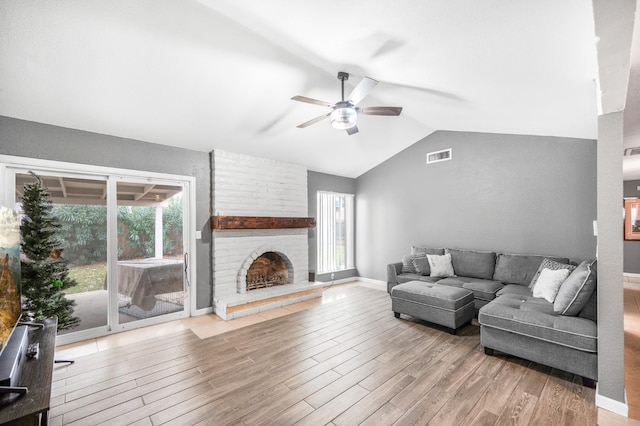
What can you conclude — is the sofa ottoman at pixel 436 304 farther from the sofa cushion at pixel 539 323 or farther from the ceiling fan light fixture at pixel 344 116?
the ceiling fan light fixture at pixel 344 116

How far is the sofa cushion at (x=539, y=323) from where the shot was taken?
2346 millimetres

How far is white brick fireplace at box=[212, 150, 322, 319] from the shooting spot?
432cm

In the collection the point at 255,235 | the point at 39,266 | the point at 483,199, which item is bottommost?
the point at 39,266

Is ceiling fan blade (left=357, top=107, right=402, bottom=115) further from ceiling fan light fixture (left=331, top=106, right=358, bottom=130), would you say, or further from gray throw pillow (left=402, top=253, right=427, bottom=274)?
gray throw pillow (left=402, top=253, right=427, bottom=274)

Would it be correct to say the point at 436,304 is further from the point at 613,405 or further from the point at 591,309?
the point at 613,405

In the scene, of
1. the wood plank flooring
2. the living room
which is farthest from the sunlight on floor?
the living room

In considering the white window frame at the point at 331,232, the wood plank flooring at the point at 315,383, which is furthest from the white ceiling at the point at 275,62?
the wood plank flooring at the point at 315,383

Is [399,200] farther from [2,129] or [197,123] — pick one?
[2,129]

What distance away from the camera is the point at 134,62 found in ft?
8.46

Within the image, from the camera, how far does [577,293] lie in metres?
2.49

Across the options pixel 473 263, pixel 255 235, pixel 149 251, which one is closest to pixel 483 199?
pixel 473 263

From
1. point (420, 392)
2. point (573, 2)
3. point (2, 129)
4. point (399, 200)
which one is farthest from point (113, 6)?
point (399, 200)

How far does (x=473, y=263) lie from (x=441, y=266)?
1.60 ft

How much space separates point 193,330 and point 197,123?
2.74 metres
